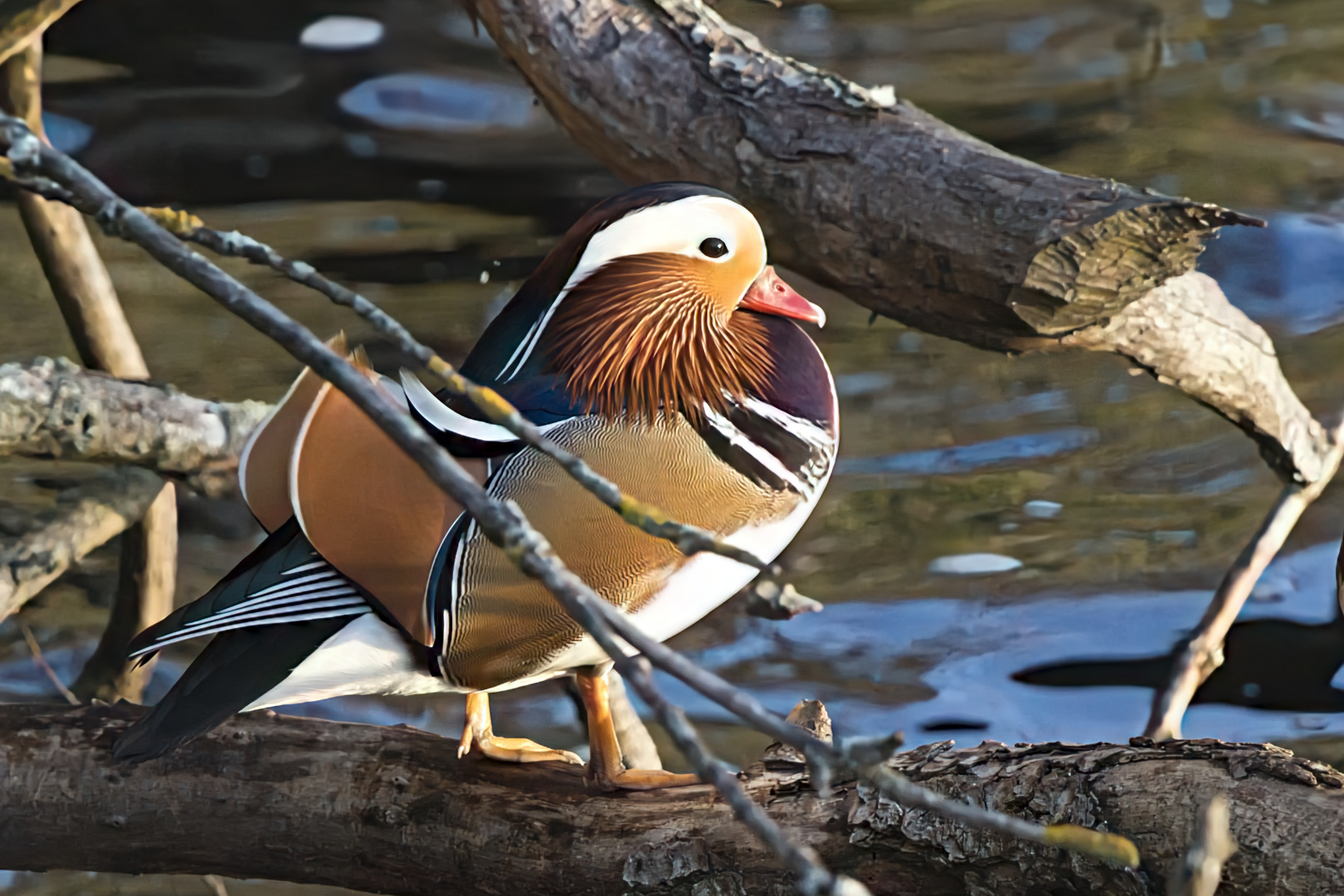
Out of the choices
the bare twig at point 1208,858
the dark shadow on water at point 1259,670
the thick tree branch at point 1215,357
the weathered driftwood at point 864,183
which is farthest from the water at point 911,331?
the bare twig at point 1208,858

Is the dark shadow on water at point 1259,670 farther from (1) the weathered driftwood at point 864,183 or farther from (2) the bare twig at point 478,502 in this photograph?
(2) the bare twig at point 478,502

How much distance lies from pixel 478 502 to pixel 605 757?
0.47m

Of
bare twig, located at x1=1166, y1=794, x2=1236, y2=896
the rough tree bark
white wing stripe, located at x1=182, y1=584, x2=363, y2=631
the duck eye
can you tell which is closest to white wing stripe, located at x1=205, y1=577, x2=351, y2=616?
white wing stripe, located at x1=182, y1=584, x2=363, y2=631

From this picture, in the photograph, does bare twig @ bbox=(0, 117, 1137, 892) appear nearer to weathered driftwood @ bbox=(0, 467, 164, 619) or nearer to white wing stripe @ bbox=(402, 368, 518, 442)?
white wing stripe @ bbox=(402, 368, 518, 442)

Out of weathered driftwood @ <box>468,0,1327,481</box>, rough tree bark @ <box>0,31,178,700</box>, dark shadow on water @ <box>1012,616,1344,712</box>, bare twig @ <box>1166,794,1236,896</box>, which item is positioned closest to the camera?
bare twig @ <box>1166,794,1236,896</box>

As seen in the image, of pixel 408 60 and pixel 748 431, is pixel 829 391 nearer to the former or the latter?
pixel 748 431

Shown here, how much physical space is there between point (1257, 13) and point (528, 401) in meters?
1.03

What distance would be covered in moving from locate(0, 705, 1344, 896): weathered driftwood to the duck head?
0.23 m

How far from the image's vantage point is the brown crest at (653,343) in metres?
0.58

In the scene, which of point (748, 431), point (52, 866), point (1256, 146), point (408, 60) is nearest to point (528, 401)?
point (748, 431)

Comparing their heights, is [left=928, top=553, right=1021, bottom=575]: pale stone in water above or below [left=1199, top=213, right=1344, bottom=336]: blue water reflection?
below

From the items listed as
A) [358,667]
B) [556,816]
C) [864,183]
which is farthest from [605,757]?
[864,183]

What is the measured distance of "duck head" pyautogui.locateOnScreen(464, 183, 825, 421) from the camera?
0.59 meters

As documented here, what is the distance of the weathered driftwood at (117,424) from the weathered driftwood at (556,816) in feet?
0.77
